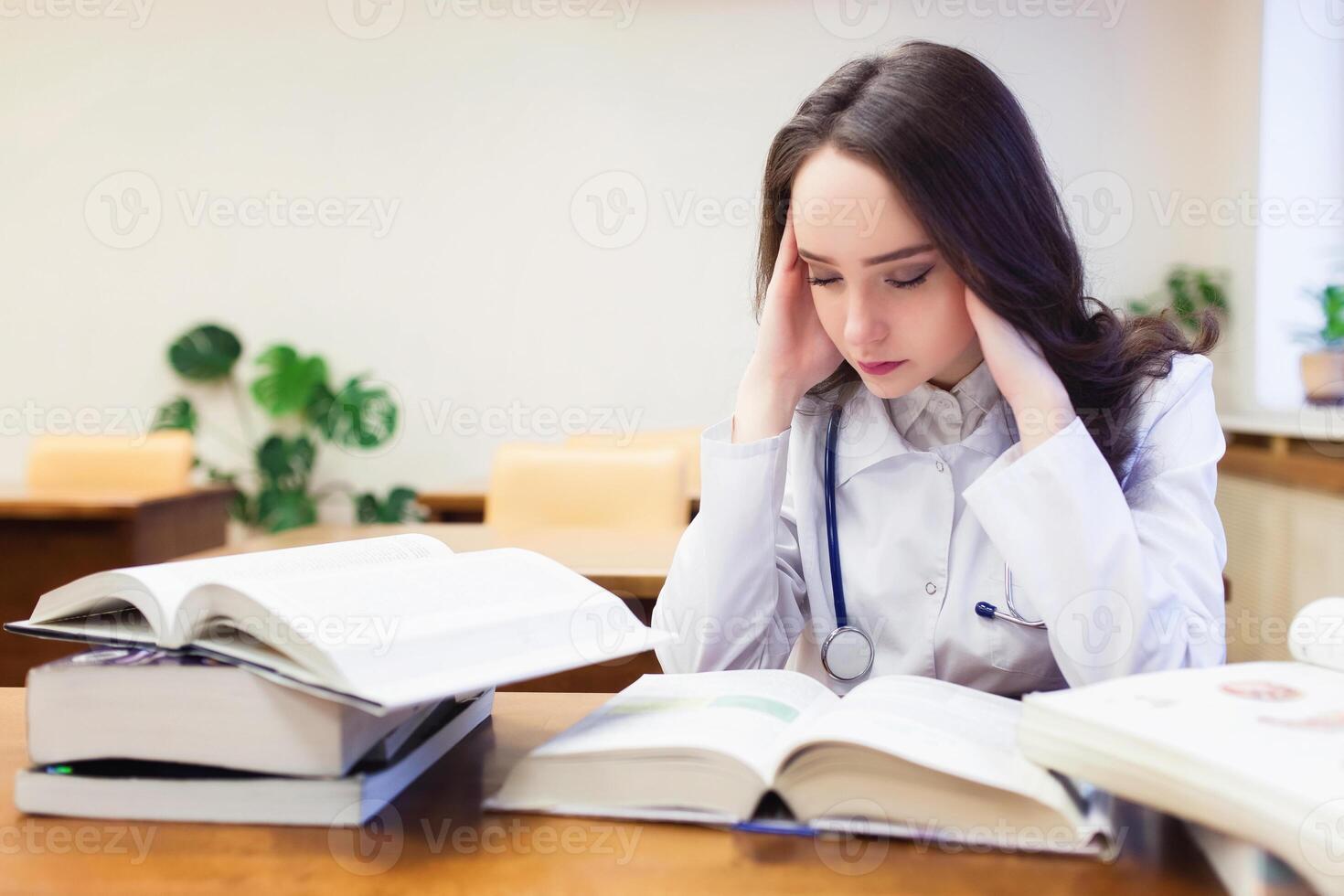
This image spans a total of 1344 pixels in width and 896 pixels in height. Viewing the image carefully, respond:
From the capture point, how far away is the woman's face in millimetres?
1106

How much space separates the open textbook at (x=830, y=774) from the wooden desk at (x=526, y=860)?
0.01 m

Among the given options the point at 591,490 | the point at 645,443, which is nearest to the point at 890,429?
the point at 591,490

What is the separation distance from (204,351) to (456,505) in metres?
2.67

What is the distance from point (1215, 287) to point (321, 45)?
14.1ft

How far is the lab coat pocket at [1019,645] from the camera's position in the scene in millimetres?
1243

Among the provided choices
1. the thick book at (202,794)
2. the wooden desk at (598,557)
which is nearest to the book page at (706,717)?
the thick book at (202,794)

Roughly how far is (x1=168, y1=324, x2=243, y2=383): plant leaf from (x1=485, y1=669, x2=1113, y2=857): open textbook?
519 centimetres

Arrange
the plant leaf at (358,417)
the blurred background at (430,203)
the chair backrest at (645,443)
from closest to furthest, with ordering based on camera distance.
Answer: the chair backrest at (645,443), the blurred background at (430,203), the plant leaf at (358,417)

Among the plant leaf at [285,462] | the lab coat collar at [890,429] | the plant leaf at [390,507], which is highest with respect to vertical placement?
the lab coat collar at [890,429]

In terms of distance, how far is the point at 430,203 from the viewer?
18.0 feet

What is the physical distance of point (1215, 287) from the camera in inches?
188

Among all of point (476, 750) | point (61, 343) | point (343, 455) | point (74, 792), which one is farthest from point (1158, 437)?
point (61, 343)

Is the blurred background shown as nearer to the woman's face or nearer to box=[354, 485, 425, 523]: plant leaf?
box=[354, 485, 425, 523]: plant leaf

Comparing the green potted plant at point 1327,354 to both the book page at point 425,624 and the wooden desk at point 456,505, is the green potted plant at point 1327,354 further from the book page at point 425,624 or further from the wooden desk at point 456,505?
the book page at point 425,624
